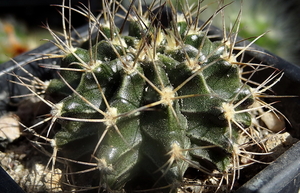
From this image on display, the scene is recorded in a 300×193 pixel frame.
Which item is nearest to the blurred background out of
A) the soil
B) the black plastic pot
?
the black plastic pot

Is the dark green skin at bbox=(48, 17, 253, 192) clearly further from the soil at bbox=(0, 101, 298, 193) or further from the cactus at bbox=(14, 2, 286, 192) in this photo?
the soil at bbox=(0, 101, 298, 193)

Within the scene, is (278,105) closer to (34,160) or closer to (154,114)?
(154,114)

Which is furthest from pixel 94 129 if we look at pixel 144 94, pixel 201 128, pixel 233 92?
pixel 233 92

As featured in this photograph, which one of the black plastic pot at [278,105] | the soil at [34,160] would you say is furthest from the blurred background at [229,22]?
the soil at [34,160]

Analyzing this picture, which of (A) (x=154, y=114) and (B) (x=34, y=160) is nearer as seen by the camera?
(A) (x=154, y=114)

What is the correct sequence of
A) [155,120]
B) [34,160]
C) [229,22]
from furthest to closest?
[229,22] → [34,160] → [155,120]

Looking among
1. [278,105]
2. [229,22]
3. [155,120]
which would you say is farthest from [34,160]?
[229,22]
